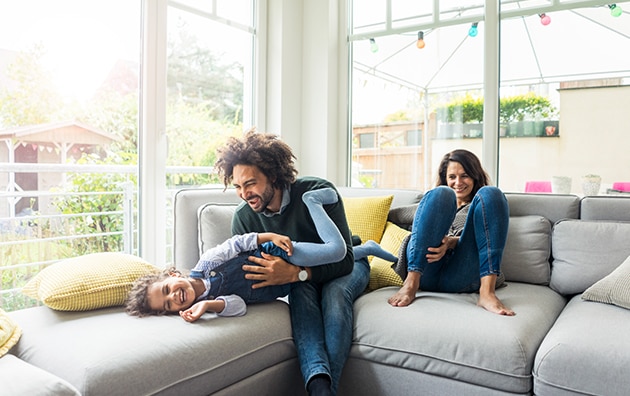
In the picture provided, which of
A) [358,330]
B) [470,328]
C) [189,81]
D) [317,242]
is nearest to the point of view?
[470,328]

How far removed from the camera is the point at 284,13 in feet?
11.5

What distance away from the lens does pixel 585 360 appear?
4.71 ft

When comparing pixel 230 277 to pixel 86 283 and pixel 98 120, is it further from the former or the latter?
pixel 98 120

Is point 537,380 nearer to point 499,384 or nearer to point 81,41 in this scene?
point 499,384

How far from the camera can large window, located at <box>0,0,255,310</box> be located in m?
2.26

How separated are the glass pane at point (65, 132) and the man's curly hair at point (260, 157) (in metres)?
0.92

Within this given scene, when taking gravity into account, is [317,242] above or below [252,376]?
above

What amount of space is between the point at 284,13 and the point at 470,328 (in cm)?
263

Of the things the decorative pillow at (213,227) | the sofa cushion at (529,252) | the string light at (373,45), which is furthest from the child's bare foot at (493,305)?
the string light at (373,45)

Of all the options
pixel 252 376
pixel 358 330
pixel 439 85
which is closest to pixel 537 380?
pixel 358 330

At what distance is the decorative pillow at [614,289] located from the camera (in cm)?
181

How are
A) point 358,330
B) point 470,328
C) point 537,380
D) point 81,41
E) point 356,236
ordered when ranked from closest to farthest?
point 537,380
point 470,328
point 358,330
point 356,236
point 81,41

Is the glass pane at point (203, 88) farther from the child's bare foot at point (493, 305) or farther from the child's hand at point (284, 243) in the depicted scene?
the child's bare foot at point (493, 305)

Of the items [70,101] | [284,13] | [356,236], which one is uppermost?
[284,13]
